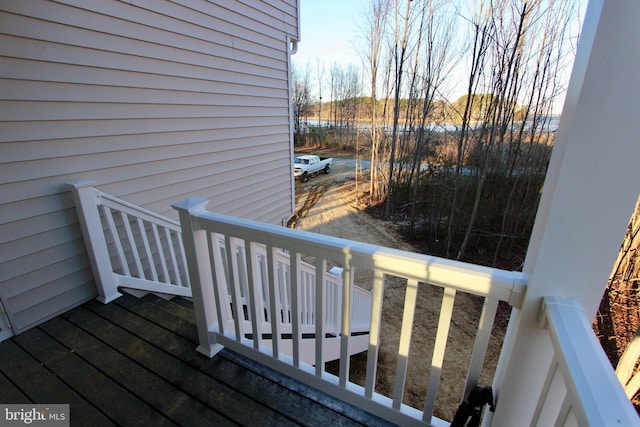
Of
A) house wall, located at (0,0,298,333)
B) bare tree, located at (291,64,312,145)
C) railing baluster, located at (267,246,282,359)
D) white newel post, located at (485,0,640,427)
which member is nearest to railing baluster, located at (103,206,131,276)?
house wall, located at (0,0,298,333)

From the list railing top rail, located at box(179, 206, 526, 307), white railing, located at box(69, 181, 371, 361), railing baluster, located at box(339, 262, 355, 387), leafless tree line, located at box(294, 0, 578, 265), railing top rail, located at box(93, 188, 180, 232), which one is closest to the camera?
railing top rail, located at box(179, 206, 526, 307)

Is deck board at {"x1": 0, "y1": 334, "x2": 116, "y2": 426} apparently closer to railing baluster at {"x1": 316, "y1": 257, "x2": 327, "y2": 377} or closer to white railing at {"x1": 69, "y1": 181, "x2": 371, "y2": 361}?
white railing at {"x1": 69, "y1": 181, "x2": 371, "y2": 361}

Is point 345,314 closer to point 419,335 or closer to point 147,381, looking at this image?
point 147,381

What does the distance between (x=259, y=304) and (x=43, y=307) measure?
1.76m

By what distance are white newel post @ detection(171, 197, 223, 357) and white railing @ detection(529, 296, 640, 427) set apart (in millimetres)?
1557

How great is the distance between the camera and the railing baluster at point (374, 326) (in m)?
1.18

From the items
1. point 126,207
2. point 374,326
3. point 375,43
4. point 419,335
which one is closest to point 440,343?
point 374,326

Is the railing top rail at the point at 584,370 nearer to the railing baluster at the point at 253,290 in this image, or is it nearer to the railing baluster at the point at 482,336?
the railing baluster at the point at 482,336

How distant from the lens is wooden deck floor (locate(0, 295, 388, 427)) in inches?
56.2

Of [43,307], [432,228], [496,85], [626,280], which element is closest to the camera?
[43,307]

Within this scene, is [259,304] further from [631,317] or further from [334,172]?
[334,172]

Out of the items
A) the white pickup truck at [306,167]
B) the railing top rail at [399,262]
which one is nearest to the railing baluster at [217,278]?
the railing top rail at [399,262]

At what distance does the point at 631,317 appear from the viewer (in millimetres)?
3203

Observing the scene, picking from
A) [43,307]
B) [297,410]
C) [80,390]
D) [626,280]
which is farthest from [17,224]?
[626,280]
